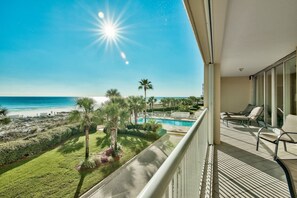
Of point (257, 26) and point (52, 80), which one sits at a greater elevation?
point (52, 80)

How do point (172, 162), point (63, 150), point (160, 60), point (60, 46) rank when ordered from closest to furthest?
point (172, 162)
point (63, 150)
point (60, 46)
point (160, 60)

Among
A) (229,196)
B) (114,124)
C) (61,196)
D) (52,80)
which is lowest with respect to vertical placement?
(61,196)

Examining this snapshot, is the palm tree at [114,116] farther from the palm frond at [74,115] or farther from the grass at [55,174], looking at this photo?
the grass at [55,174]

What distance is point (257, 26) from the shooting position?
2561 millimetres

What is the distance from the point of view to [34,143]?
41.7 feet

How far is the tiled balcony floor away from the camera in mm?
1874

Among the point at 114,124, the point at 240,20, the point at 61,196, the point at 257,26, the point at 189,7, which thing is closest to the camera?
the point at 189,7

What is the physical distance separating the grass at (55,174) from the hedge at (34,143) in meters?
0.60

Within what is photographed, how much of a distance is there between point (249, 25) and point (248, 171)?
2.23 metres

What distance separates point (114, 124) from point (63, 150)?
6.38 meters

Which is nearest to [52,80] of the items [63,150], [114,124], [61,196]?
[63,150]

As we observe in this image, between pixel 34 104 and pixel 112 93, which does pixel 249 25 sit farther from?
pixel 34 104

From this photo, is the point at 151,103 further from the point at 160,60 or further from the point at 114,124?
the point at 114,124

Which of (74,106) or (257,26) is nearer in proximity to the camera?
(257,26)
